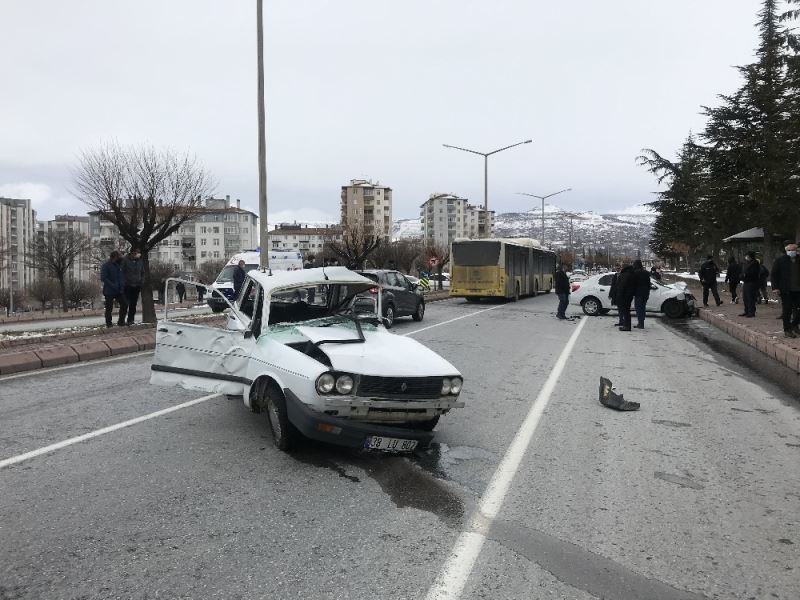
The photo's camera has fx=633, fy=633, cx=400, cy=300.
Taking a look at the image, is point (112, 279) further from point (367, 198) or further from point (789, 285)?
point (367, 198)

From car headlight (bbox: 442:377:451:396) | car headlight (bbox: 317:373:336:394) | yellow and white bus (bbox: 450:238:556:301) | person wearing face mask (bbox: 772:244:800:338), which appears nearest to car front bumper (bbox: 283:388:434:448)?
car headlight (bbox: 317:373:336:394)

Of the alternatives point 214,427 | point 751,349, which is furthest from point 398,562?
point 751,349

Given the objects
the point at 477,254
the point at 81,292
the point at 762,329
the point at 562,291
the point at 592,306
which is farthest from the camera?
the point at 81,292

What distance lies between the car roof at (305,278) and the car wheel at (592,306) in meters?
16.4

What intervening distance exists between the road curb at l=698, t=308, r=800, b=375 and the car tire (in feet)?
27.8

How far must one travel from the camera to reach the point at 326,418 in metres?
4.72

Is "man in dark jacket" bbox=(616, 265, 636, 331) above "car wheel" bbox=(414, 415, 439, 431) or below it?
above

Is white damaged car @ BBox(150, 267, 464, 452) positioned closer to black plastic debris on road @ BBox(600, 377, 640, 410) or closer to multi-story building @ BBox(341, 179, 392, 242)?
black plastic debris on road @ BBox(600, 377, 640, 410)

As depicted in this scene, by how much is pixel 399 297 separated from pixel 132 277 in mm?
6938

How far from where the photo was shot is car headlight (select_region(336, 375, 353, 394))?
4758mm

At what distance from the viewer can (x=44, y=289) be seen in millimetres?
88375

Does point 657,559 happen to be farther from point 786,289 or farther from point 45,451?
point 786,289

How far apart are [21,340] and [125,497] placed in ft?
33.1

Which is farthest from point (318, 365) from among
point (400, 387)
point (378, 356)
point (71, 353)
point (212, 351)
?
point (71, 353)
